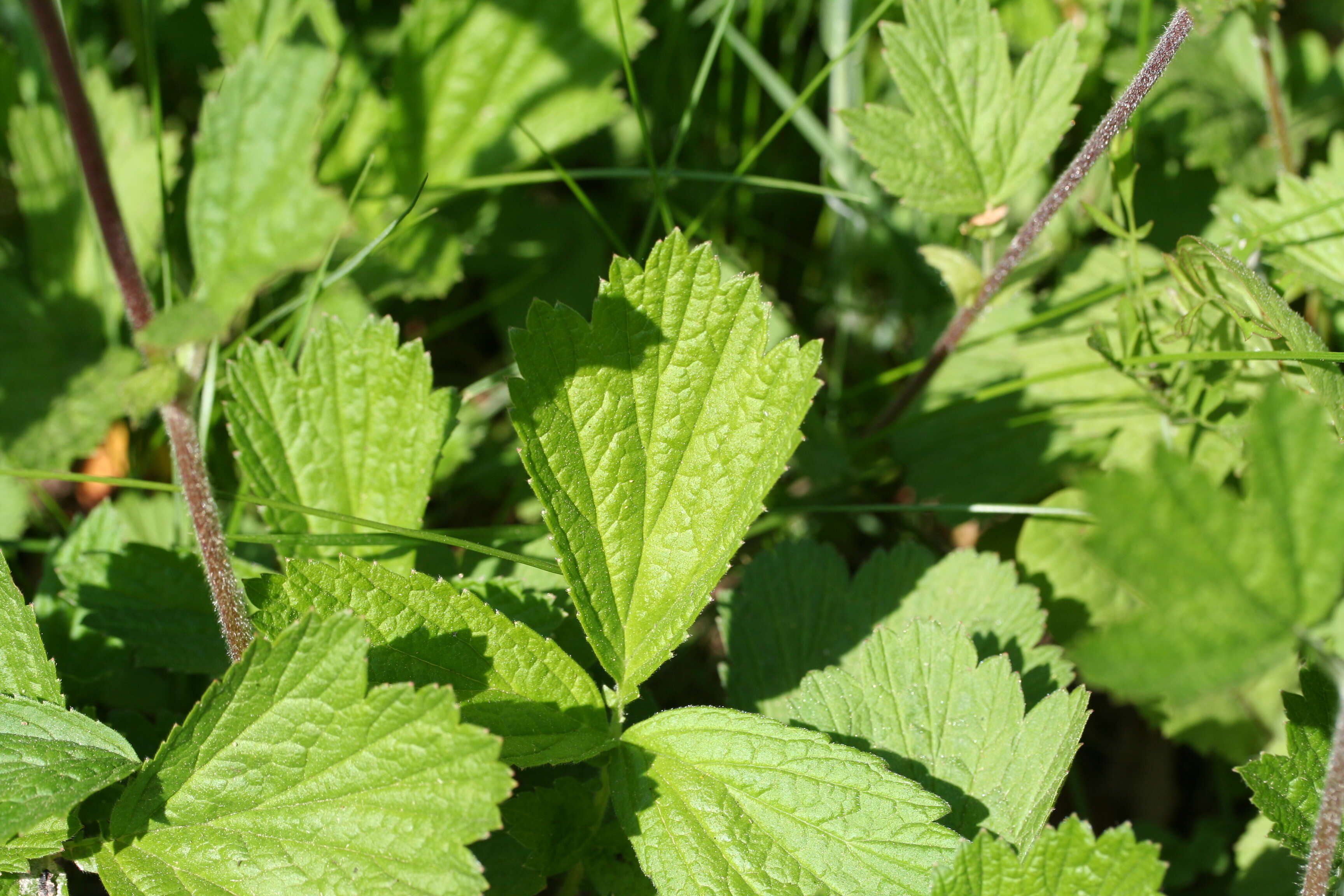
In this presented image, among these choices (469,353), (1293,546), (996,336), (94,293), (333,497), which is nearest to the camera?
(1293,546)

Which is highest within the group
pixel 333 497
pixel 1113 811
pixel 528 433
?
pixel 528 433

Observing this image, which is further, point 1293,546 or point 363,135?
point 363,135

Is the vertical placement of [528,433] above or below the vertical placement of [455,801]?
above

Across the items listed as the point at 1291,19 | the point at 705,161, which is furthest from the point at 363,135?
the point at 1291,19

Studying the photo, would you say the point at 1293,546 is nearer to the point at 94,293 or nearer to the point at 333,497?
the point at 333,497

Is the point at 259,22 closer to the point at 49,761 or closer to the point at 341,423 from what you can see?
the point at 341,423

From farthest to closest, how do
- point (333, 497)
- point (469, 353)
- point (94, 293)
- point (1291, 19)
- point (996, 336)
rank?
point (1291, 19) → point (469, 353) → point (94, 293) → point (996, 336) → point (333, 497)

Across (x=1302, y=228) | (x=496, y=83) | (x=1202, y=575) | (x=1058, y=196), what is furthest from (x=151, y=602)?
(x=1302, y=228)

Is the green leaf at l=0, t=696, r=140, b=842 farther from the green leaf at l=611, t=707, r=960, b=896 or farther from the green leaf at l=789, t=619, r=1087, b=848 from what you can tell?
the green leaf at l=789, t=619, r=1087, b=848

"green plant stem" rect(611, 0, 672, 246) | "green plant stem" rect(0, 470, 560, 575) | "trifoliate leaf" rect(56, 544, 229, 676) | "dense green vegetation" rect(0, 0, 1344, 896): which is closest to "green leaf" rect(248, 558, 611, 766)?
"dense green vegetation" rect(0, 0, 1344, 896)
